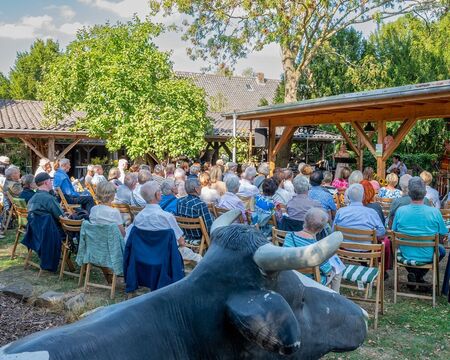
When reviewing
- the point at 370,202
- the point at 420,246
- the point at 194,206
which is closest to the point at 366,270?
the point at 420,246

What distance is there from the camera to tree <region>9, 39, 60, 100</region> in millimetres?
36812

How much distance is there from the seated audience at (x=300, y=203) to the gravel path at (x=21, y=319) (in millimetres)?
2765

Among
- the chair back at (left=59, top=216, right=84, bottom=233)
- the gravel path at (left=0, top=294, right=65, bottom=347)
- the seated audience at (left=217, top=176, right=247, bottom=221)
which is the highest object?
the seated audience at (left=217, top=176, right=247, bottom=221)

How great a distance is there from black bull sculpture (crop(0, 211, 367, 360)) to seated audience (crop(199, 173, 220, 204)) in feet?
18.5

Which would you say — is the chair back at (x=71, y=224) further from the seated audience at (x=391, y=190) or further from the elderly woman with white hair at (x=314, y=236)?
the seated audience at (x=391, y=190)

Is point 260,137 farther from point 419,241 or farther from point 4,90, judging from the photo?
point 4,90

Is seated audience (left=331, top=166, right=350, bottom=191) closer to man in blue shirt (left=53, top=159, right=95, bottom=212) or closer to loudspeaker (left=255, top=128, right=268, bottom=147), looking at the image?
man in blue shirt (left=53, top=159, right=95, bottom=212)

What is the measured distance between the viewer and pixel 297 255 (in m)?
1.20

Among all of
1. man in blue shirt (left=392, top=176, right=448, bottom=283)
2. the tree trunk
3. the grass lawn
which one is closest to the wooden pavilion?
man in blue shirt (left=392, top=176, right=448, bottom=283)

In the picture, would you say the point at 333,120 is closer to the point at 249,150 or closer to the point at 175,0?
the point at 249,150

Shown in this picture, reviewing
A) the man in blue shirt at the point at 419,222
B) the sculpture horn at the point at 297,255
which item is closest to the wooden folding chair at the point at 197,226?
the man in blue shirt at the point at 419,222

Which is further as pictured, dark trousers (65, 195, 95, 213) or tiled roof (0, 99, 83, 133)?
tiled roof (0, 99, 83, 133)

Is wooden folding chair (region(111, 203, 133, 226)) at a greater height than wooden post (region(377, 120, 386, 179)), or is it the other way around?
wooden post (region(377, 120, 386, 179))

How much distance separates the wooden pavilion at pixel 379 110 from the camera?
9.21 m
